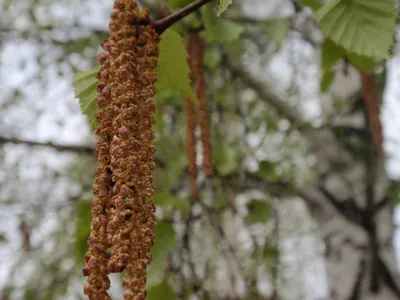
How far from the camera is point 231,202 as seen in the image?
2289 millimetres

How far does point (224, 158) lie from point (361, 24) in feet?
4.00

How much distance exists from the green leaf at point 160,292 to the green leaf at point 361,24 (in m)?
0.88

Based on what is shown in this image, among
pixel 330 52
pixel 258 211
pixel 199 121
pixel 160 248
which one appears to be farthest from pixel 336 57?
pixel 258 211

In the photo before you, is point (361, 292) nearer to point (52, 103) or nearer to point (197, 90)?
point (197, 90)

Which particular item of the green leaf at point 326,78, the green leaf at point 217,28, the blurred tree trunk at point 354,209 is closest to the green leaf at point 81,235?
the green leaf at point 217,28

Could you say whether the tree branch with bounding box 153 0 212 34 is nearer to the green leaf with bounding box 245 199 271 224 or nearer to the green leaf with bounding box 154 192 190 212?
the green leaf with bounding box 154 192 190 212

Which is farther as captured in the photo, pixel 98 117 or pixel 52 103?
pixel 52 103

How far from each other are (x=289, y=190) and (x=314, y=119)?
41cm

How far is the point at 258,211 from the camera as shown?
7.49ft

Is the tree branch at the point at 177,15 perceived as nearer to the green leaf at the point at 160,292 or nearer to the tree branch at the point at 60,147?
the green leaf at the point at 160,292

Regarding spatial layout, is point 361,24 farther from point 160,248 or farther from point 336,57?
point 160,248

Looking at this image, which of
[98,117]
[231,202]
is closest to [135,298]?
[98,117]

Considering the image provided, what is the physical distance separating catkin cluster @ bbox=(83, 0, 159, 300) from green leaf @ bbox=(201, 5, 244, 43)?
0.55 m

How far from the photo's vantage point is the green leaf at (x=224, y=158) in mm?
2035
